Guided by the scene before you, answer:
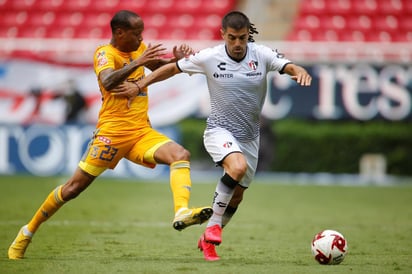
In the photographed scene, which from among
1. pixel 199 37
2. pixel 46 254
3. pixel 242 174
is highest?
pixel 199 37

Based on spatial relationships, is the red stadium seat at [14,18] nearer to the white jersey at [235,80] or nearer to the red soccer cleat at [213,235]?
the white jersey at [235,80]

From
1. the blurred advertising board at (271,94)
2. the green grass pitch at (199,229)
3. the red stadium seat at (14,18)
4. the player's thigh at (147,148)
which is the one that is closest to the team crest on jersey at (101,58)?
the player's thigh at (147,148)

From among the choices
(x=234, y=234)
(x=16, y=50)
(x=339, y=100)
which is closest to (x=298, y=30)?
(x=339, y=100)

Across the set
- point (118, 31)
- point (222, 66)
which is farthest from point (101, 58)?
point (222, 66)

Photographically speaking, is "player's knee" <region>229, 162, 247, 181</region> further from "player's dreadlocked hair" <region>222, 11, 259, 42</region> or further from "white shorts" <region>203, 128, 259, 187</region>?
"player's dreadlocked hair" <region>222, 11, 259, 42</region>

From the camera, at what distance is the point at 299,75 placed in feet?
24.5

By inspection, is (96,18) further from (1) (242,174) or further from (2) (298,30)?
(1) (242,174)

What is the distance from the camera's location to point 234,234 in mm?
9969

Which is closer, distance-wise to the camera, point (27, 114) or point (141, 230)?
point (141, 230)

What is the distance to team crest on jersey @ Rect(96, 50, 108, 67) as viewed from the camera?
7754 mm

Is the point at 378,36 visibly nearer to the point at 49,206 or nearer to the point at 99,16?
the point at 99,16

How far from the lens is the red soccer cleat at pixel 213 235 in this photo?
7371 millimetres

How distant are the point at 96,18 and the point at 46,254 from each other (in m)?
15.5

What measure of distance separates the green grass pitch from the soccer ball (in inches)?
5.4
